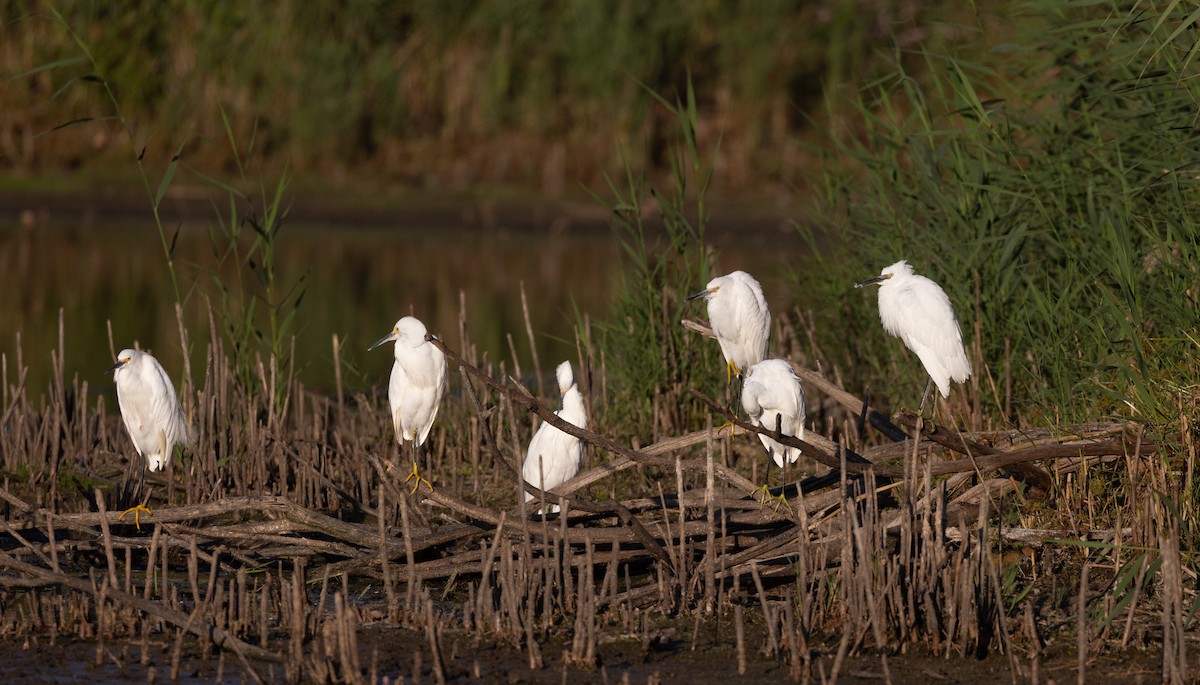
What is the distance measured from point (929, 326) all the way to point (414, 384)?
2.09 meters

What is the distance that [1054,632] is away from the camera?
474 cm

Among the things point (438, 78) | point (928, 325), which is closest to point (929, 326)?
point (928, 325)

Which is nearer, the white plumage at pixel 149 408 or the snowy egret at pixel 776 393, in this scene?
the snowy egret at pixel 776 393

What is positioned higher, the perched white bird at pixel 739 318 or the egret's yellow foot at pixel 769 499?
the perched white bird at pixel 739 318

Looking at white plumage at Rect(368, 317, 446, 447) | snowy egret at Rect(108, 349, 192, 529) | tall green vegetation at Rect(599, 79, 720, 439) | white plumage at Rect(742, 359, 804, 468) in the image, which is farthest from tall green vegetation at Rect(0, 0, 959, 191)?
white plumage at Rect(742, 359, 804, 468)

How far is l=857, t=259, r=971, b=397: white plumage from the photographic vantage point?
242 inches

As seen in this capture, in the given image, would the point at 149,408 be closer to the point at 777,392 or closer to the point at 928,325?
the point at 777,392

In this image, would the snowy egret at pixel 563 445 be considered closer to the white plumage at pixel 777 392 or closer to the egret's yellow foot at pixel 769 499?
the white plumage at pixel 777 392

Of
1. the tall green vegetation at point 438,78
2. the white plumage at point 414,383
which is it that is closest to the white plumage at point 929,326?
the white plumage at point 414,383

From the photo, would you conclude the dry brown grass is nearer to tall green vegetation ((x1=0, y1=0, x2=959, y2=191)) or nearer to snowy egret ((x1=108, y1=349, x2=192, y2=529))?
snowy egret ((x1=108, y1=349, x2=192, y2=529))

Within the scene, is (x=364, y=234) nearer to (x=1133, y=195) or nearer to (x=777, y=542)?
(x=1133, y=195)

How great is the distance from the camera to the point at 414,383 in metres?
6.65

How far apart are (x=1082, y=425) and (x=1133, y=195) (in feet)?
5.51

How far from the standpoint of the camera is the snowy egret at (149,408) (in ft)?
19.9
